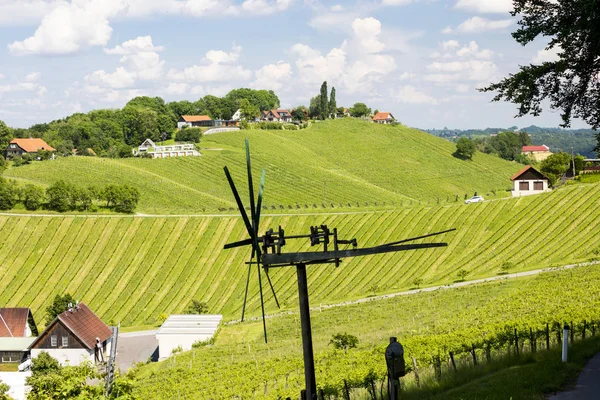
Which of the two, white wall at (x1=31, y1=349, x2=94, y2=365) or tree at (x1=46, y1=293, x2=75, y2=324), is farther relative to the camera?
tree at (x1=46, y1=293, x2=75, y2=324)

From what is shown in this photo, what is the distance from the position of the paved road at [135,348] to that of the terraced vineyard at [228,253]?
23.9 ft

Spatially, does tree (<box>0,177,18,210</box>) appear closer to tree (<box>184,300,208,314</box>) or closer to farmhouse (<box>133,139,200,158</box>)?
tree (<box>184,300,208,314</box>)

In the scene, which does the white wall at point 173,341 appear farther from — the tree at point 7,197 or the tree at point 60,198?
the tree at point 7,197

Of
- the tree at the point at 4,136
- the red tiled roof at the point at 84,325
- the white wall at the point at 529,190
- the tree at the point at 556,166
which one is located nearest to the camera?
the red tiled roof at the point at 84,325

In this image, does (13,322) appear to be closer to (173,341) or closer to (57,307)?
(57,307)

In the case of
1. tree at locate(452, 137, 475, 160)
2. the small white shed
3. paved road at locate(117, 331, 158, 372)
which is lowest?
paved road at locate(117, 331, 158, 372)

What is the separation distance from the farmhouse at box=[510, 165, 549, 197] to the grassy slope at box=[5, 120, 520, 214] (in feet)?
119

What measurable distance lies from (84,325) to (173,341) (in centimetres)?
1140

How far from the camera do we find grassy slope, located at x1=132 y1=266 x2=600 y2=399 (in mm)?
21984

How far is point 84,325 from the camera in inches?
2623

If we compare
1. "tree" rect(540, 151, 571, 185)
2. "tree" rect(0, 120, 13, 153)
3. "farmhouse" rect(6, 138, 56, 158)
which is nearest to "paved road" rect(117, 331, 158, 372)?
"tree" rect(540, 151, 571, 185)

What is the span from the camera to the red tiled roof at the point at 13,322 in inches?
2665

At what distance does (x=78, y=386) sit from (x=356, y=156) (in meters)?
175

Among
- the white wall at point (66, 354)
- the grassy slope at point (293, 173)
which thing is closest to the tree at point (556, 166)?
the grassy slope at point (293, 173)
